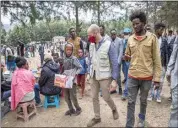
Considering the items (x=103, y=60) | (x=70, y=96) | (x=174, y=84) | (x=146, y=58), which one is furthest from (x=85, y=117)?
(x=174, y=84)

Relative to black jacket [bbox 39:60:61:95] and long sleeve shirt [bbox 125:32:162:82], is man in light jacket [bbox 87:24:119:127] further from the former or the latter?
black jacket [bbox 39:60:61:95]

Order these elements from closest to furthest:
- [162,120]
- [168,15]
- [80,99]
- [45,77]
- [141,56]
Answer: [141,56] → [162,120] → [45,77] → [80,99] → [168,15]


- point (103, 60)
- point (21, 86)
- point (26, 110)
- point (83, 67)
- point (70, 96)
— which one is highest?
point (103, 60)

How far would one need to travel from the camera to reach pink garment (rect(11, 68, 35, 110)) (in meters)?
5.79

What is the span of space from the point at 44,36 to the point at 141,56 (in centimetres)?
6002

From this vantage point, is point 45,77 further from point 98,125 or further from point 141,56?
point 141,56

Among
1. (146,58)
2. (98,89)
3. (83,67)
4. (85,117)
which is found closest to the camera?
(146,58)

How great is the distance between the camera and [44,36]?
206ft

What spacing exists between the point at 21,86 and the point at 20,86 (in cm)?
2

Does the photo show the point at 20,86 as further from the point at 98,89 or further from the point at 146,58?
the point at 146,58

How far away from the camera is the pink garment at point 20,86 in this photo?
5789mm

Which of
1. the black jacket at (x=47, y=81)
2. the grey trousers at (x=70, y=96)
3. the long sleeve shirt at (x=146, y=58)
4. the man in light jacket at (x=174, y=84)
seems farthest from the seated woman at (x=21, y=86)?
the man in light jacket at (x=174, y=84)

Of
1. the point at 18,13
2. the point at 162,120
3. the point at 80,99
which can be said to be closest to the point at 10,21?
the point at 18,13

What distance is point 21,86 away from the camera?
5.84m
